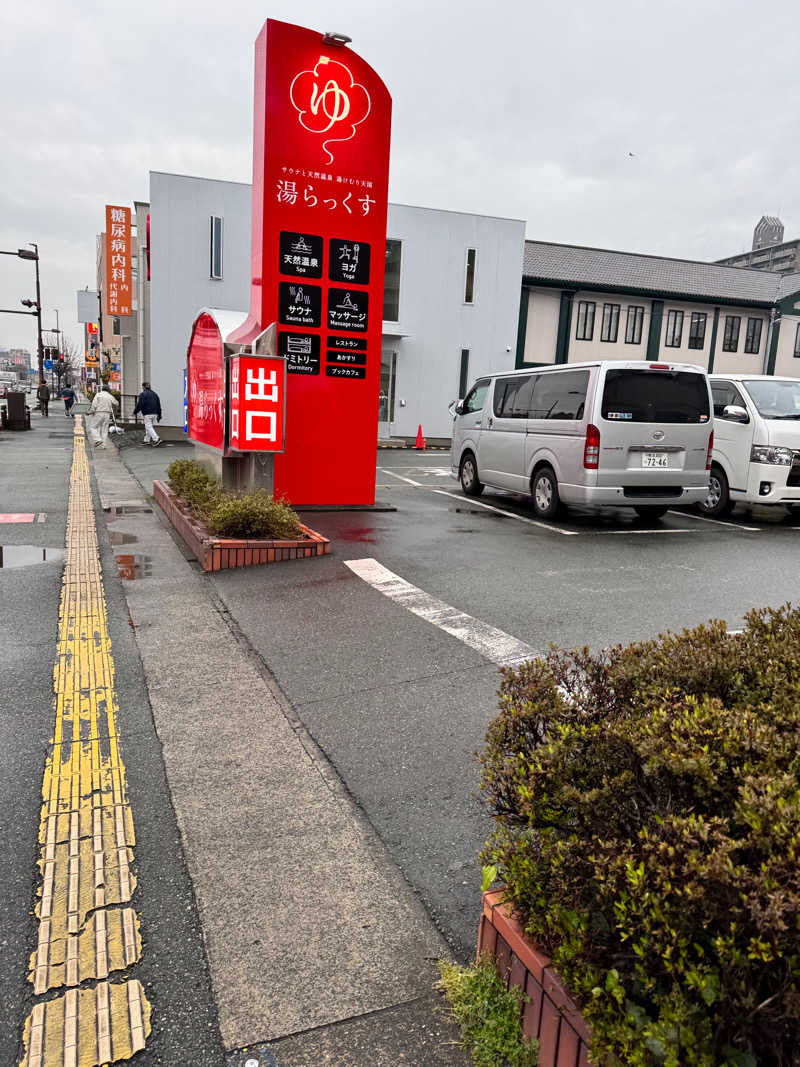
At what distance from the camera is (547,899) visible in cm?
186

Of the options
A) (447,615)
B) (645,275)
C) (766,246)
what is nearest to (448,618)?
(447,615)

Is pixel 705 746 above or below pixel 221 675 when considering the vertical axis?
above

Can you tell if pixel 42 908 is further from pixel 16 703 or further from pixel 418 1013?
pixel 16 703

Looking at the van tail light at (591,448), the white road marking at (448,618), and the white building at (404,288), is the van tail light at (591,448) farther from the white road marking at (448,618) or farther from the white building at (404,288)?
the white building at (404,288)

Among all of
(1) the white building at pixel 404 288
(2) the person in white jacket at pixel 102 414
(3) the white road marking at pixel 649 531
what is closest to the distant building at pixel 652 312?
(1) the white building at pixel 404 288

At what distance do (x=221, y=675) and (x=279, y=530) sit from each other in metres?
3.14

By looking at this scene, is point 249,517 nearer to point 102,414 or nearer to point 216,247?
point 102,414

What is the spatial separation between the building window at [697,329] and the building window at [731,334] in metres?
1.26

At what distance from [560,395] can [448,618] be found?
17.1ft

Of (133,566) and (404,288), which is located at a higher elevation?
(404,288)

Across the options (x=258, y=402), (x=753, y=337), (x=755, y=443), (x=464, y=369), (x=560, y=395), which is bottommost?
(x=755, y=443)

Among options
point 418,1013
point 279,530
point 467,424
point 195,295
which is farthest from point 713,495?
point 195,295

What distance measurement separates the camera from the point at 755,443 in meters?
10.2

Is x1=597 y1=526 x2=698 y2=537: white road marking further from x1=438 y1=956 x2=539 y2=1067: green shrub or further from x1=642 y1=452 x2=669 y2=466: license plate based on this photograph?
x1=438 y1=956 x2=539 y2=1067: green shrub
